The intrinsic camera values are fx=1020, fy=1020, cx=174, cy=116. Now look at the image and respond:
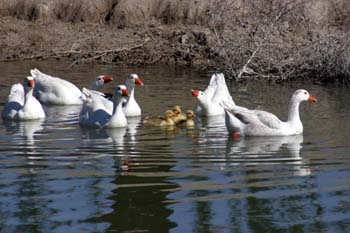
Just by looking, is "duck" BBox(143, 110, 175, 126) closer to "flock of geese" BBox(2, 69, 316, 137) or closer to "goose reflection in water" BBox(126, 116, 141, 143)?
"flock of geese" BBox(2, 69, 316, 137)

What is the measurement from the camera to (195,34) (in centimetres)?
2545

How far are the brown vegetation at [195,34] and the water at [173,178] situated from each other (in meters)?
4.21

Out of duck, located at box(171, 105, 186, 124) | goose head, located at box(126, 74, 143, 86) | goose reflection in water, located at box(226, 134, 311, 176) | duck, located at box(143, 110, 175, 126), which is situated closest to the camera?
goose reflection in water, located at box(226, 134, 311, 176)

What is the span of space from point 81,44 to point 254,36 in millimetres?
5360

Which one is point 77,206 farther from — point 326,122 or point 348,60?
point 348,60

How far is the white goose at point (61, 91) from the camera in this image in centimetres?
1934

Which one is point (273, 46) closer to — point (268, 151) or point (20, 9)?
point (20, 9)

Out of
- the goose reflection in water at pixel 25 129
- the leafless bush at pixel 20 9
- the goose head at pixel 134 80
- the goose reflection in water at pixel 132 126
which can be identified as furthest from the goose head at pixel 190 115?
the leafless bush at pixel 20 9

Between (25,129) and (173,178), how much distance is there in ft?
16.2

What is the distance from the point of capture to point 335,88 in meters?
20.9

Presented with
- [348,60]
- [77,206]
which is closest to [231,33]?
[348,60]

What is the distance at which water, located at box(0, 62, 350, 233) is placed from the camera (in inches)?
397

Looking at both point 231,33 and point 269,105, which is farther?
point 231,33

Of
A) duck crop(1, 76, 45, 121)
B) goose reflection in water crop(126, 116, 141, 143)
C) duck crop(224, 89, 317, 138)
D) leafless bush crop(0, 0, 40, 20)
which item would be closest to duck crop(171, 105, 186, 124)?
goose reflection in water crop(126, 116, 141, 143)
